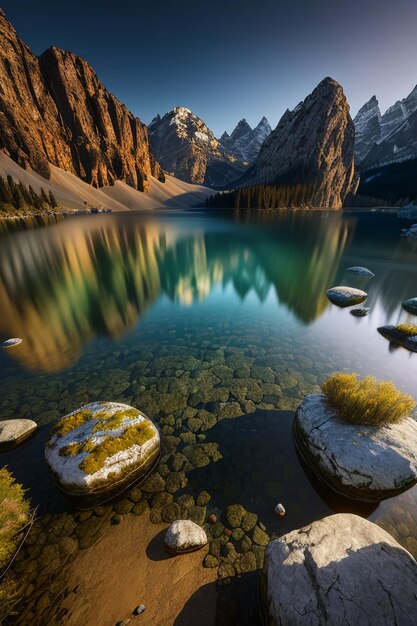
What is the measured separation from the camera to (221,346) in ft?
44.5

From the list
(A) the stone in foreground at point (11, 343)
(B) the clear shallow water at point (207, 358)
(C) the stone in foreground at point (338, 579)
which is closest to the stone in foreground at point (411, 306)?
(B) the clear shallow water at point (207, 358)

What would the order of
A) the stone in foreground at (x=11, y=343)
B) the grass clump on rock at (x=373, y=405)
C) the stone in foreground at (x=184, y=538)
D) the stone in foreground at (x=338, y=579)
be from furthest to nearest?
the stone in foreground at (x=11, y=343) < the grass clump on rock at (x=373, y=405) < the stone in foreground at (x=184, y=538) < the stone in foreground at (x=338, y=579)

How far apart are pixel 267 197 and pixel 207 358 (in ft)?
435

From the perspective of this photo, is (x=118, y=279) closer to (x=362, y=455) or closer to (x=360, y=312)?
(x=360, y=312)

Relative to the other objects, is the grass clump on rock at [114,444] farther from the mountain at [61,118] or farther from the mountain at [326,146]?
the mountain at [61,118]

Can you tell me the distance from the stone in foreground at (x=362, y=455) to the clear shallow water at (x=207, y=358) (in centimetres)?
53

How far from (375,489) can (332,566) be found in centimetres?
Answer: 284

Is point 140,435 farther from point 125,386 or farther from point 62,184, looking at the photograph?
point 62,184

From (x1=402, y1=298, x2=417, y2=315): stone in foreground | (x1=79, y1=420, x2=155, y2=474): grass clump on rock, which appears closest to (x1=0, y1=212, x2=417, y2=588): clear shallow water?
(x1=402, y1=298, x2=417, y2=315): stone in foreground

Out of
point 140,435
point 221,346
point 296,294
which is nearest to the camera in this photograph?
point 140,435

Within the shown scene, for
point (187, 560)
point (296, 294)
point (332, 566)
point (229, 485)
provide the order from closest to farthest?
point (332, 566)
point (187, 560)
point (229, 485)
point (296, 294)

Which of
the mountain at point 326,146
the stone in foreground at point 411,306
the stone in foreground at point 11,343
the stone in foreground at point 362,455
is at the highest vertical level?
the mountain at point 326,146

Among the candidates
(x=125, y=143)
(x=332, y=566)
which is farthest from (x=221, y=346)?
(x=125, y=143)

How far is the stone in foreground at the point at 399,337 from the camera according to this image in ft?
44.9
